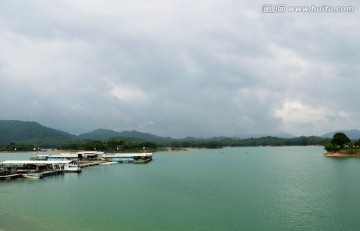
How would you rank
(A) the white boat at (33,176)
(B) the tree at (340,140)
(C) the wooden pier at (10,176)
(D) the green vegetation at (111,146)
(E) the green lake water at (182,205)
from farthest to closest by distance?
(D) the green vegetation at (111,146)
(B) the tree at (340,140)
(A) the white boat at (33,176)
(C) the wooden pier at (10,176)
(E) the green lake water at (182,205)

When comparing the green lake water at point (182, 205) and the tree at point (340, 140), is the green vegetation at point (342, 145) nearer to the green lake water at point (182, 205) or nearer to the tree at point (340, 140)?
the tree at point (340, 140)

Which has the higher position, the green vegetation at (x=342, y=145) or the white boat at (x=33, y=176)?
the green vegetation at (x=342, y=145)

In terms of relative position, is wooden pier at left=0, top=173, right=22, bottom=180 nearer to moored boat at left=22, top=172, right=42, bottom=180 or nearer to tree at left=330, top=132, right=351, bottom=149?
moored boat at left=22, top=172, right=42, bottom=180

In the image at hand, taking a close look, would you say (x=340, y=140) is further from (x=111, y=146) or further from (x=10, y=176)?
(x=111, y=146)

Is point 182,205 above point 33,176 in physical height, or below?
below

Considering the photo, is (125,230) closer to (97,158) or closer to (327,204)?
(327,204)

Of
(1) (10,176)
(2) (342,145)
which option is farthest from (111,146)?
(1) (10,176)

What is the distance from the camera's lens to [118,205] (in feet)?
111

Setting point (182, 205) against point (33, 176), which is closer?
point (182, 205)

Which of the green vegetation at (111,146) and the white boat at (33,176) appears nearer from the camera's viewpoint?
the white boat at (33,176)

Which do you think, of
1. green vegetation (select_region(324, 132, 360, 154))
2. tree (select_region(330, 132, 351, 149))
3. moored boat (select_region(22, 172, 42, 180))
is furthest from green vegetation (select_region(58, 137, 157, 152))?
moored boat (select_region(22, 172, 42, 180))

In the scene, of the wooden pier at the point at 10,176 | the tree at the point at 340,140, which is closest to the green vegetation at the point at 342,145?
the tree at the point at 340,140

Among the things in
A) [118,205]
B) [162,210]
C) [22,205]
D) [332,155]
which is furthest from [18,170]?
[332,155]

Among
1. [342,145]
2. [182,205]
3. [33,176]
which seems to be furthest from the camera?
[342,145]
